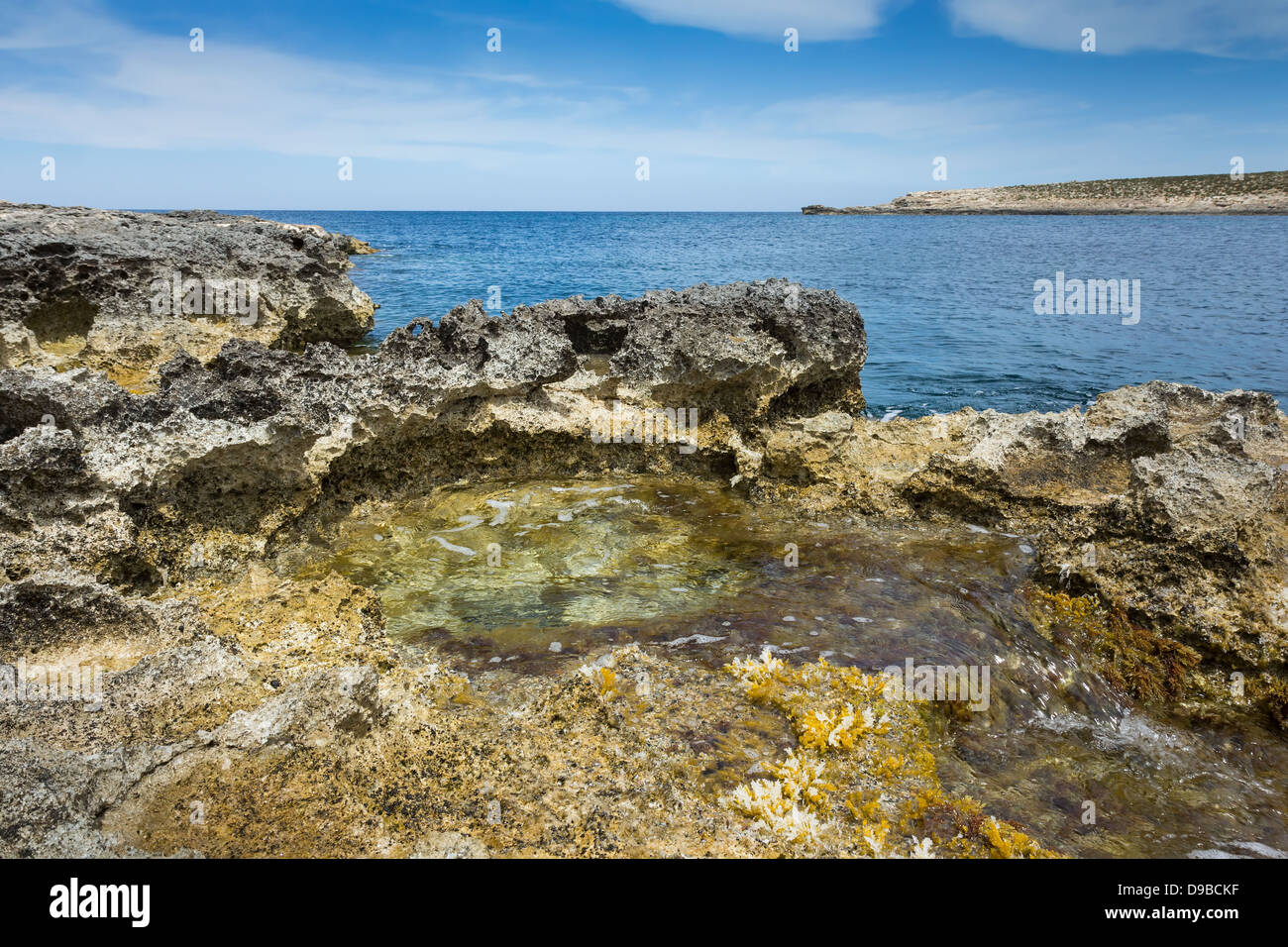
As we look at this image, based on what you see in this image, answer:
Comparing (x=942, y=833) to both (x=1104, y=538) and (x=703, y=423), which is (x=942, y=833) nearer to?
(x=1104, y=538)

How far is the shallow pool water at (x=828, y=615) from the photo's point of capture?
488cm

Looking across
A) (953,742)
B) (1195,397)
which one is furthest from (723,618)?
(1195,397)

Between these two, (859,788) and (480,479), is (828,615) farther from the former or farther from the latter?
(480,479)

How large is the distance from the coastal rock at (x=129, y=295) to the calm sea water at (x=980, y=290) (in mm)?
7708

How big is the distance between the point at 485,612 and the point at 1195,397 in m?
10.6

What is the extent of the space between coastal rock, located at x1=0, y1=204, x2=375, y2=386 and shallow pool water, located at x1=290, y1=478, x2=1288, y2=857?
581 centimetres

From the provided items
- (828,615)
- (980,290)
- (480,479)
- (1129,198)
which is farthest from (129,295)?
(1129,198)

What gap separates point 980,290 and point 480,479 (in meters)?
32.8

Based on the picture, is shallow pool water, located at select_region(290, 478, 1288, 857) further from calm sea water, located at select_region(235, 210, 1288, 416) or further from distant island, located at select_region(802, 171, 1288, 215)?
distant island, located at select_region(802, 171, 1288, 215)

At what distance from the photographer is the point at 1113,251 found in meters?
53.2

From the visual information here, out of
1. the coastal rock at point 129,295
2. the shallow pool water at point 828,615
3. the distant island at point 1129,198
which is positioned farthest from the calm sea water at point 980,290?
the distant island at point 1129,198

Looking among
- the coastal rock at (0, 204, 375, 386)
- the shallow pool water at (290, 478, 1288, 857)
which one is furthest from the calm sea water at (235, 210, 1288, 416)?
the shallow pool water at (290, 478, 1288, 857)

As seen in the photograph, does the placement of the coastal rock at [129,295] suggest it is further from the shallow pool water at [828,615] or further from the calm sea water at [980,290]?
the calm sea water at [980,290]

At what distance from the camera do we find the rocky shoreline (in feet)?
12.9
